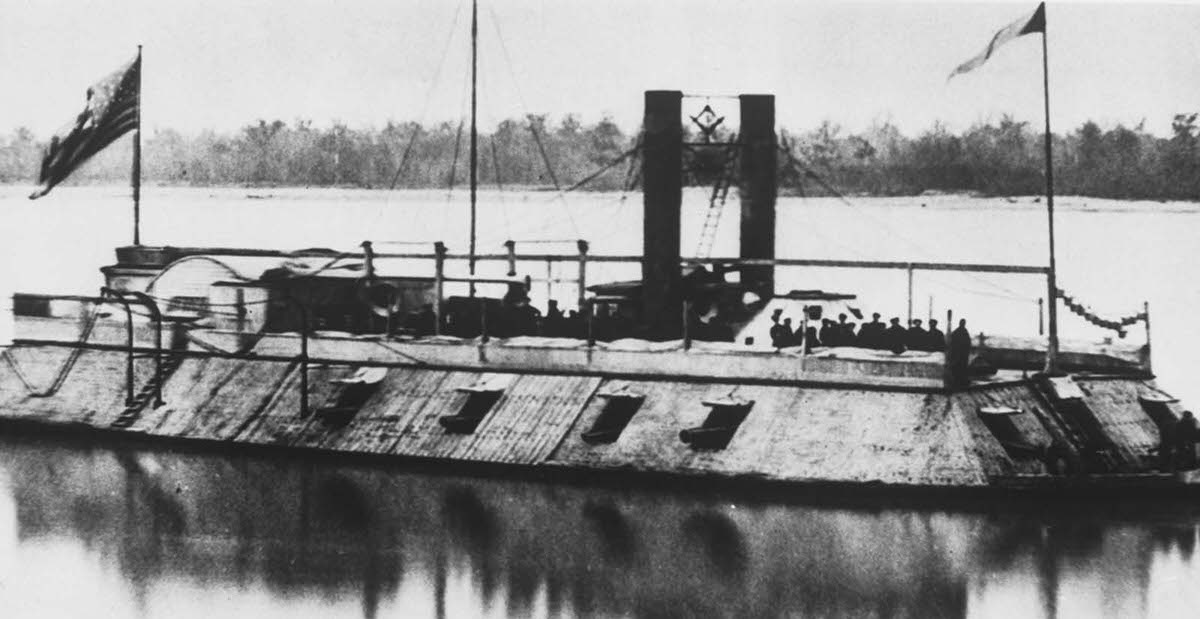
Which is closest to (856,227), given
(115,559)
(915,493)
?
(915,493)

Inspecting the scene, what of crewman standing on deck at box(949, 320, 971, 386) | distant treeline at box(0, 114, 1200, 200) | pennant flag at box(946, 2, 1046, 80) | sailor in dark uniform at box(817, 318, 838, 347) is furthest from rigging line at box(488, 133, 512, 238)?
crewman standing on deck at box(949, 320, 971, 386)

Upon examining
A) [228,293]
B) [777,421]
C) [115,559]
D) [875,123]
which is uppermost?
[875,123]

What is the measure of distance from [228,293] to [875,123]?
61.6 ft

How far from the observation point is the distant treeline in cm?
4184

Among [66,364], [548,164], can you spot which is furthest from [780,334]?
[66,364]

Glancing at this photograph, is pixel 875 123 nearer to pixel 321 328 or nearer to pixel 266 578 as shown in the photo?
pixel 321 328

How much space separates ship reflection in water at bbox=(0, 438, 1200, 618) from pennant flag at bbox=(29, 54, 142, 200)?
30.3ft

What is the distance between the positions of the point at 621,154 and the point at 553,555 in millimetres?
18395

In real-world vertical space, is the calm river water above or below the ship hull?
below

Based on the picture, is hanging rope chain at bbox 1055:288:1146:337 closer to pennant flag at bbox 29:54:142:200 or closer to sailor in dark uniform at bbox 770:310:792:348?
sailor in dark uniform at bbox 770:310:792:348

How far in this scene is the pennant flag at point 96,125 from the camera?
35.7 meters

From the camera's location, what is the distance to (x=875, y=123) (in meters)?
43.2

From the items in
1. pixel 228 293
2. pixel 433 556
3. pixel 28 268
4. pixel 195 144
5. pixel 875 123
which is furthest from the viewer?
pixel 28 268

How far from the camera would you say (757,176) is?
105 feet
